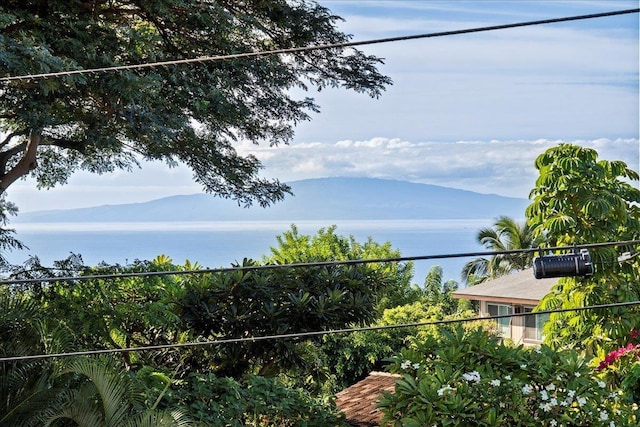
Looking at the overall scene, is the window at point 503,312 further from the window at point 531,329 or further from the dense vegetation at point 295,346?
the dense vegetation at point 295,346

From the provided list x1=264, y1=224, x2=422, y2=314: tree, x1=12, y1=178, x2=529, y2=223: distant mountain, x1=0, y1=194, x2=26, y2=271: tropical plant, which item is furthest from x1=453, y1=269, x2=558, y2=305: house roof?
x1=0, y1=194, x2=26, y2=271: tropical plant

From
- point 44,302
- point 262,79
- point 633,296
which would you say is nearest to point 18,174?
point 44,302

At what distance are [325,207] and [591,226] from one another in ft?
56.7

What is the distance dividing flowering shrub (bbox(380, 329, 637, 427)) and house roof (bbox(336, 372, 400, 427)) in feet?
4.58

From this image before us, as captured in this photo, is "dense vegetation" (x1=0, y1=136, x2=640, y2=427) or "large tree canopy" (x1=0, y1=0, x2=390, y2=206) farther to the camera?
"large tree canopy" (x1=0, y1=0, x2=390, y2=206)

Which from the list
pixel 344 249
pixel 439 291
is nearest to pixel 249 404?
pixel 344 249

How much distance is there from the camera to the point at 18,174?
8.89 m

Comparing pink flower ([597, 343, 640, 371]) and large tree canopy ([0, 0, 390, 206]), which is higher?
large tree canopy ([0, 0, 390, 206])

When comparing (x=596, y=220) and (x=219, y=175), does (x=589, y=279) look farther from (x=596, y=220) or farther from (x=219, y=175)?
(x=219, y=175)

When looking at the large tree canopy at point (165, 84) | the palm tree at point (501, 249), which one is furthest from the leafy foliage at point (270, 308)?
the palm tree at point (501, 249)

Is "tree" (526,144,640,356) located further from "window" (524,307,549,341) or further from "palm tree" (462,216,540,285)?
"palm tree" (462,216,540,285)

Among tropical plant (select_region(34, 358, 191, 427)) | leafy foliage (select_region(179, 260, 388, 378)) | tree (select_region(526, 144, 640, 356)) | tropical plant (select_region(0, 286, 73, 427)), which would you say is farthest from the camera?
leafy foliage (select_region(179, 260, 388, 378))

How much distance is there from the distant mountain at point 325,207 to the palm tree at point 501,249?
18.7 inches

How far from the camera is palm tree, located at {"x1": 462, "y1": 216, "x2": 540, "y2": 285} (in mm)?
23781
